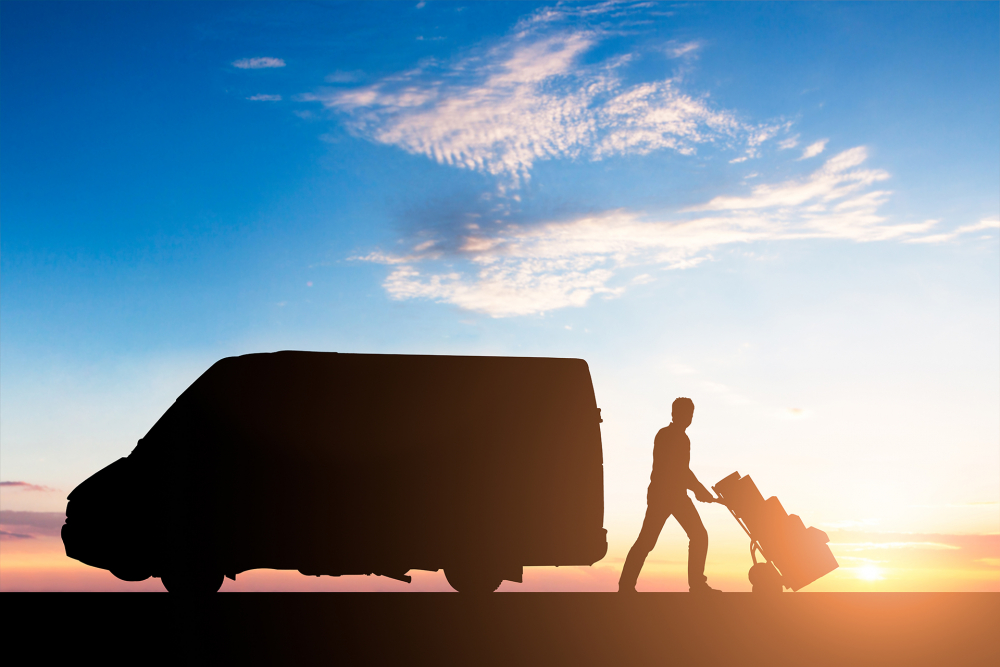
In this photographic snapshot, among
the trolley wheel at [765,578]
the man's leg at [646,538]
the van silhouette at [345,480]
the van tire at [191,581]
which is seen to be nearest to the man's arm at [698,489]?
the man's leg at [646,538]

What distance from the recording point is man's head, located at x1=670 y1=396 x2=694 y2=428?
1132 centimetres

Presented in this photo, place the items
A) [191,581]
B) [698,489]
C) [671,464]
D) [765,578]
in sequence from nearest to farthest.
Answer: [191,581] → [671,464] → [698,489] → [765,578]

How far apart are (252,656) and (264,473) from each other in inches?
112

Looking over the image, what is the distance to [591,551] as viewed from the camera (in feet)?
33.6

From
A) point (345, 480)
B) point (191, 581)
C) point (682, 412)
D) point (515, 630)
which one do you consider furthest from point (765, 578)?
point (191, 581)

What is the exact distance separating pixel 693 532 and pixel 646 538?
55 centimetres

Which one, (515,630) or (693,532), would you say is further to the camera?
(693,532)

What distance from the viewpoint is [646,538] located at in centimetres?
1106

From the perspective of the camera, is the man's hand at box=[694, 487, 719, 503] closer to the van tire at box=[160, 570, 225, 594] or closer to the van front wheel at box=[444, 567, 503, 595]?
the van front wheel at box=[444, 567, 503, 595]

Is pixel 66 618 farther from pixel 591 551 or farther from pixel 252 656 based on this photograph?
pixel 591 551

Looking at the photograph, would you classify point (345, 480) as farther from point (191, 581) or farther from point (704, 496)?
point (704, 496)

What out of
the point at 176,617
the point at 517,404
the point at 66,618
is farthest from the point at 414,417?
the point at 66,618

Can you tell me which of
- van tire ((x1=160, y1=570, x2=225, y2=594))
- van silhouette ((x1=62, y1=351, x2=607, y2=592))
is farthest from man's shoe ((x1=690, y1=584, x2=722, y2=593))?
van tire ((x1=160, y1=570, x2=225, y2=594))

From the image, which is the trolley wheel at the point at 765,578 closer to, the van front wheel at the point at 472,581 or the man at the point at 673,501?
the man at the point at 673,501
